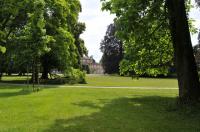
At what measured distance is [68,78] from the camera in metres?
50.6

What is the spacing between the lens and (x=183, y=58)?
20.9 meters

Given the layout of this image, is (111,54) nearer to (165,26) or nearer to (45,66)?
(45,66)

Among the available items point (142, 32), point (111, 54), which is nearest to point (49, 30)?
point (142, 32)

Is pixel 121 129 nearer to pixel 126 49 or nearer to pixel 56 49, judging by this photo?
pixel 126 49

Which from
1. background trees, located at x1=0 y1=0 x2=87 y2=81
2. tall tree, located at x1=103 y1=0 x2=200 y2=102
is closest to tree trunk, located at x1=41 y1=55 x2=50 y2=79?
background trees, located at x1=0 y1=0 x2=87 y2=81

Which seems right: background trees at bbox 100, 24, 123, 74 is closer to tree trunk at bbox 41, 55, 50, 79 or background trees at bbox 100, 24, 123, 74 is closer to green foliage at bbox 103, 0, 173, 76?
tree trunk at bbox 41, 55, 50, 79

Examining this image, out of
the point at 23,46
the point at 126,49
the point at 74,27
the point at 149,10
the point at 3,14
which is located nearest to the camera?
the point at 149,10

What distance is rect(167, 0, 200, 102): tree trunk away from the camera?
2066cm

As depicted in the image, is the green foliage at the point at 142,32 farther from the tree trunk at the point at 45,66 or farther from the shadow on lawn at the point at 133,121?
the tree trunk at the point at 45,66

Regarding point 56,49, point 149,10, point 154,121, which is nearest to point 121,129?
point 154,121

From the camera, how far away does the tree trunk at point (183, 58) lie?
20656mm

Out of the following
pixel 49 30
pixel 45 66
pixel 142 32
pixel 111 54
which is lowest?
pixel 45 66

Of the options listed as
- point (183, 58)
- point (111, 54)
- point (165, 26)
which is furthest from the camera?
point (111, 54)

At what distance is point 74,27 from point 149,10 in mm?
36036
